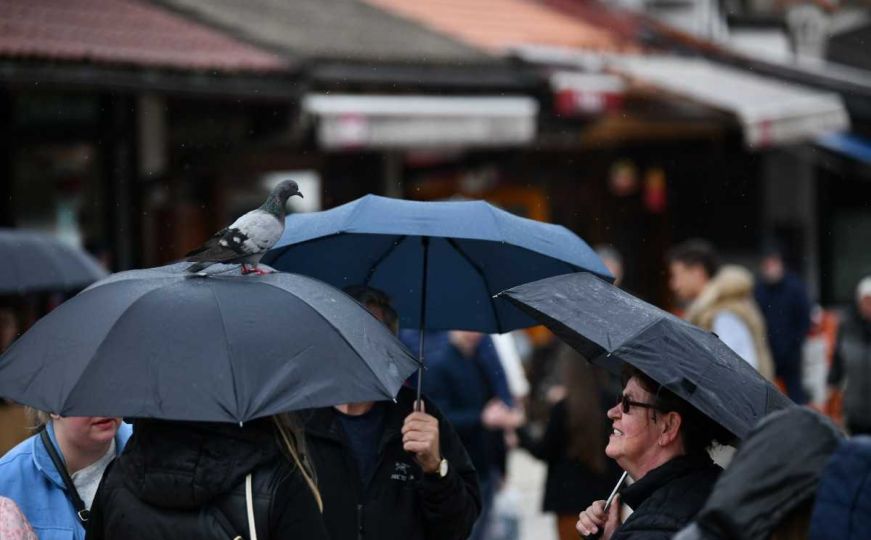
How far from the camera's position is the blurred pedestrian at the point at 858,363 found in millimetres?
10000

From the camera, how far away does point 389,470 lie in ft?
14.6

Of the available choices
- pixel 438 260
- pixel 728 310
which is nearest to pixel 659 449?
pixel 438 260

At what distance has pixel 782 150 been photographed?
57.8 ft

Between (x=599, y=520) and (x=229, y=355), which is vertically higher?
(x=229, y=355)

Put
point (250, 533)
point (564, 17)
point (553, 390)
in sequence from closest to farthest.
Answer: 1. point (250, 533)
2. point (553, 390)
3. point (564, 17)

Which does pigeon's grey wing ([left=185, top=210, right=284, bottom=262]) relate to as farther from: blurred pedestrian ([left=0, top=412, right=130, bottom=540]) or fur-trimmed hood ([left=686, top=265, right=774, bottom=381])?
fur-trimmed hood ([left=686, top=265, right=774, bottom=381])

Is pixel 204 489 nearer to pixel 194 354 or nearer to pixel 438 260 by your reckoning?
pixel 194 354

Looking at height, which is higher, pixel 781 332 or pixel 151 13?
pixel 151 13

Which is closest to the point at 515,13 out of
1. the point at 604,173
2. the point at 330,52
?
the point at 604,173

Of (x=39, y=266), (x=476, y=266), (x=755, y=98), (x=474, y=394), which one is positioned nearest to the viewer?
(x=476, y=266)

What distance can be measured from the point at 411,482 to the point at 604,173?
43.5ft

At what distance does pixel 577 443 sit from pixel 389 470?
205 centimetres

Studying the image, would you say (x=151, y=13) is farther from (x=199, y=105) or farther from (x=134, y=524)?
(x=134, y=524)

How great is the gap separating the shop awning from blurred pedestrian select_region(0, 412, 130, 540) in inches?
417
